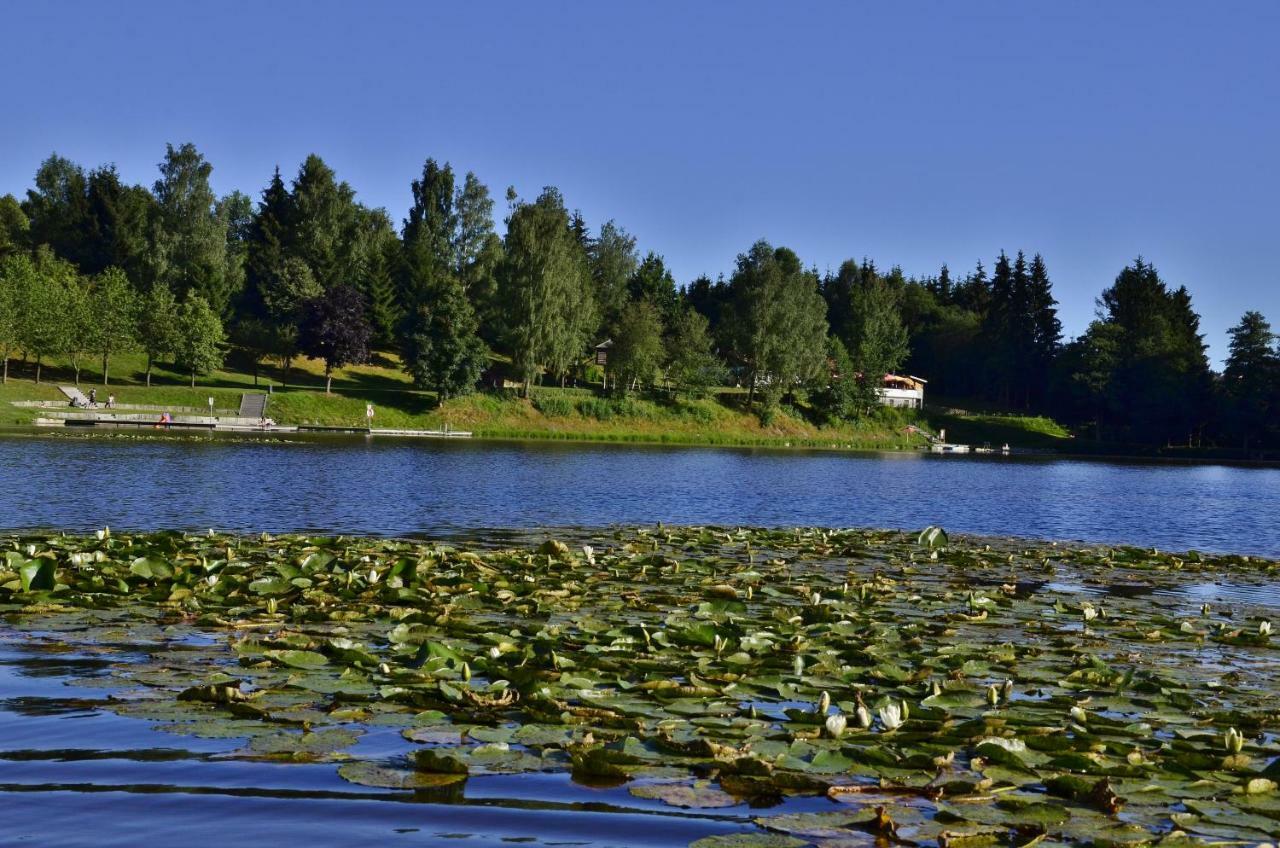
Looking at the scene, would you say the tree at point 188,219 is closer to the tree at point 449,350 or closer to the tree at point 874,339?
the tree at point 449,350

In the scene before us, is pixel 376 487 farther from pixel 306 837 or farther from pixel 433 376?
pixel 433 376

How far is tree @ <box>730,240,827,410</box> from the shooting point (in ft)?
395

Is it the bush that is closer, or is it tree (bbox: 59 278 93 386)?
tree (bbox: 59 278 93 386)

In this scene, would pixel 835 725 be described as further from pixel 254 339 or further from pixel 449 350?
pixel 254 339

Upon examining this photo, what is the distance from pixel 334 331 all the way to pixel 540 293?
19.1m

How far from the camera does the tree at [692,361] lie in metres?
119

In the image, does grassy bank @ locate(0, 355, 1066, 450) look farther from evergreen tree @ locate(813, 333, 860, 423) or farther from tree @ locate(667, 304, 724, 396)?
tree @ locate(667, 304, 724, 396)

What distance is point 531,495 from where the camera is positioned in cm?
3984

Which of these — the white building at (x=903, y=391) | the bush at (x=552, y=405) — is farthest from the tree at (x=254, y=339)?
the white building at (x=903, y=391)

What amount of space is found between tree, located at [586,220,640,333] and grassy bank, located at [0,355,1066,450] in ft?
89.9

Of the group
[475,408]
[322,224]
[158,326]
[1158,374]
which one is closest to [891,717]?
[475,408]

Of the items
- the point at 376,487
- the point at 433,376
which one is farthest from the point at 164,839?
the point at 433,376

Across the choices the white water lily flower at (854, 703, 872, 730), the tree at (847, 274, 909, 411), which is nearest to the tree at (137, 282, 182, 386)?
the tree at (847, 274, 909, 411)

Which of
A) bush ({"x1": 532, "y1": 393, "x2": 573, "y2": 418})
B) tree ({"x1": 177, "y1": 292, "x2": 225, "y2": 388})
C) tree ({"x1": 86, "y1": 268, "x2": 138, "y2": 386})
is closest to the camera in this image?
tree ({"x1": 86, "y1": 268, "x2": 138, "y2": 386})
